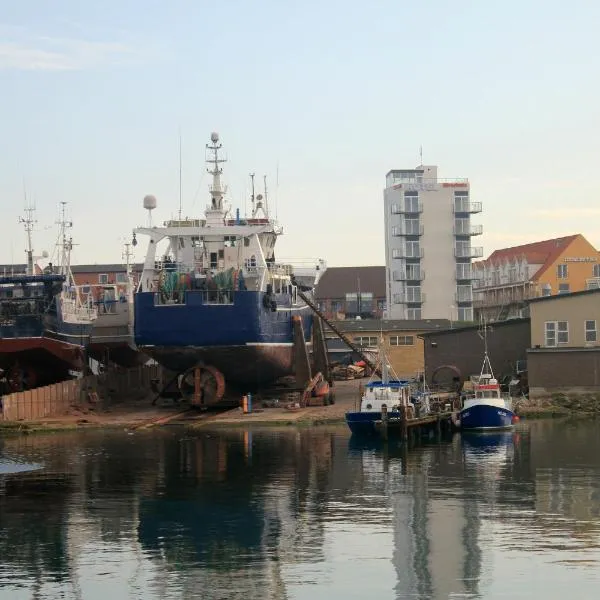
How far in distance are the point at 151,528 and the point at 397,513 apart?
7.01 metres

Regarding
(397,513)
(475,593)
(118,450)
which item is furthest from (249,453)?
(475,593)

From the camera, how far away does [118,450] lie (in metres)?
51.1

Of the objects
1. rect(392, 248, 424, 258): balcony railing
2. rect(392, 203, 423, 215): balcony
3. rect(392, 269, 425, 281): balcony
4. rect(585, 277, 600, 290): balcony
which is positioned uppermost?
rect(392, 203, 423, 215): balcony

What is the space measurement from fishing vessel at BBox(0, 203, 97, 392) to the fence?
110 inches

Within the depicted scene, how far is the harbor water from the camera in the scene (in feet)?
89.7

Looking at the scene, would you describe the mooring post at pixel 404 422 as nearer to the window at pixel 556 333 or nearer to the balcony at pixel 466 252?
the window at pixel 556 333

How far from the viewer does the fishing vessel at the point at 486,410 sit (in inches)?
2233

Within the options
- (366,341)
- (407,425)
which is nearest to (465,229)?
(366,341)

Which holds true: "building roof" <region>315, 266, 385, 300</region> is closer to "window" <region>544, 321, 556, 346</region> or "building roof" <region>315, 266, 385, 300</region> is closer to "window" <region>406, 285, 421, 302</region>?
"window" <region>406, 285, 421, 302</region>

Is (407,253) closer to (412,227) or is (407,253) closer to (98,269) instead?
(412,227)

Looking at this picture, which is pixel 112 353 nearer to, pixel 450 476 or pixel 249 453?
pixel 249 453

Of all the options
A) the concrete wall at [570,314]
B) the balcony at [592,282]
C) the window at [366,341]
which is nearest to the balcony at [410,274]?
the balcony at [592,282]

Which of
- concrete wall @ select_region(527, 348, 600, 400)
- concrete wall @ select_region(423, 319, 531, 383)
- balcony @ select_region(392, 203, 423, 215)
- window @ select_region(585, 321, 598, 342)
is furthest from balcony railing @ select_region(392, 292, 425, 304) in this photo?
concrete wall @ select_region(527, 348, 600, 400)

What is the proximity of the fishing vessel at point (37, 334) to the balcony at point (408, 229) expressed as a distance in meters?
61.6
